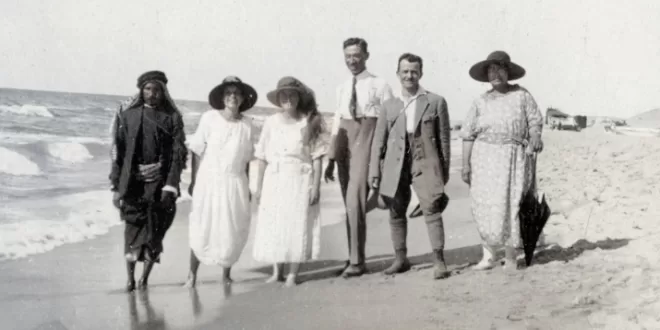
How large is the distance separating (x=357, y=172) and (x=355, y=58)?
0.84 meters

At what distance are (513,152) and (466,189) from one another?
4.97 metres

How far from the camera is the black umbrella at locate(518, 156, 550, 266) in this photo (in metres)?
4.32

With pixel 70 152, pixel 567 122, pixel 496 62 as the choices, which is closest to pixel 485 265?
pixel 496 62

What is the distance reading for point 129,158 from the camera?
4137mm

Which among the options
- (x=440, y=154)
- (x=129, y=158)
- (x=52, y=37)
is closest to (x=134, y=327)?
(x=129, y=158)

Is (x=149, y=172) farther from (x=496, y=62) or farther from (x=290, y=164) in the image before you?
(x=496, y=62)

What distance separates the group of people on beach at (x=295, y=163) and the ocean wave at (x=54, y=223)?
1747 millimetres

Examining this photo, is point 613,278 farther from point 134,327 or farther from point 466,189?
point 466,189

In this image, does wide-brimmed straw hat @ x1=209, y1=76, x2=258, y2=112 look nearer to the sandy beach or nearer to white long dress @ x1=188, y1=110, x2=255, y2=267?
white long dress @ x1=188, y1=110, x2=255, y2=267

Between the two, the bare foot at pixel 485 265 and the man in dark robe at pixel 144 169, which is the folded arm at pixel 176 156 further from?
the bare foot at pixel 485 265

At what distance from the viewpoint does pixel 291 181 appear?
4312 mm

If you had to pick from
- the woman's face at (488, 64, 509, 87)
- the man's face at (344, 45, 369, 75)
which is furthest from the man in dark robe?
the woman's face at (488, 64, 509, 87)

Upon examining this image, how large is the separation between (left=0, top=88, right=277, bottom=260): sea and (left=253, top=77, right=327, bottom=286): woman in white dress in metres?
2.22

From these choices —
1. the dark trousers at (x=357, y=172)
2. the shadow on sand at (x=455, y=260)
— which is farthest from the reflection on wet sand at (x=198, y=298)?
the dark trousers at (x=357, y=172)
